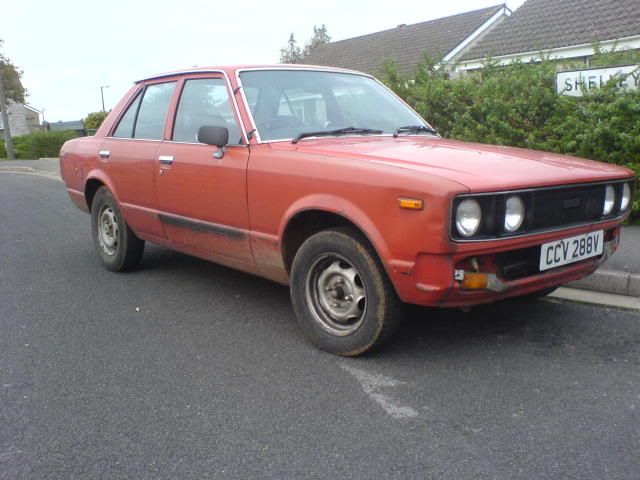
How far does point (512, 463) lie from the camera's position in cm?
255

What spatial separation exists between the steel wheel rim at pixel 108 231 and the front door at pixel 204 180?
105cm

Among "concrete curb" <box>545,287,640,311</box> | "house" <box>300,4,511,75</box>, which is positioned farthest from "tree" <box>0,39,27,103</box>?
"concrete curb" <box>545,287,640,311</box>

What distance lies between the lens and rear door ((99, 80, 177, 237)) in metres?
5.12

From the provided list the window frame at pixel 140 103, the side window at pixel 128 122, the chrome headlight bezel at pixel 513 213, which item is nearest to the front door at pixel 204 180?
the window frame at pixel 140 103

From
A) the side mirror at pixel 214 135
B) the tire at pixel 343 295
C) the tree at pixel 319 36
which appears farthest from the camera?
the tree at pixel 319 36

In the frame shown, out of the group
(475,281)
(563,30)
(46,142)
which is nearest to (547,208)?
(475,281)

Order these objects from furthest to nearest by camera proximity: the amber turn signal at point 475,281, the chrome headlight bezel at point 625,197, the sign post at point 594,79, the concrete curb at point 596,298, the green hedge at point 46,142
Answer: the green hedge at point 46,142 < the sign post at point 594,79 < the concrete curb at point 596,298 < the chrome headlight bezel at point 625,197 < the amber turn signal at point 475,281

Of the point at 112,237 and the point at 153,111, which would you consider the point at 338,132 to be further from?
the point at 112,237

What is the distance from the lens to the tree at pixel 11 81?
53.6 m

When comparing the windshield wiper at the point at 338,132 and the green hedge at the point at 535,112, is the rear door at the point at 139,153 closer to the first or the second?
the windshield wiper at the point at 338,132

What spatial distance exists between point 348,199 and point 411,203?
0.43m

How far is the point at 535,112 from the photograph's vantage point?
7.42 m

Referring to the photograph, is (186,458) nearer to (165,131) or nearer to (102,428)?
(102,428)

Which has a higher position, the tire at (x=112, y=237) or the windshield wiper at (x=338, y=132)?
the windshield wiper at (x=338, y=132)
